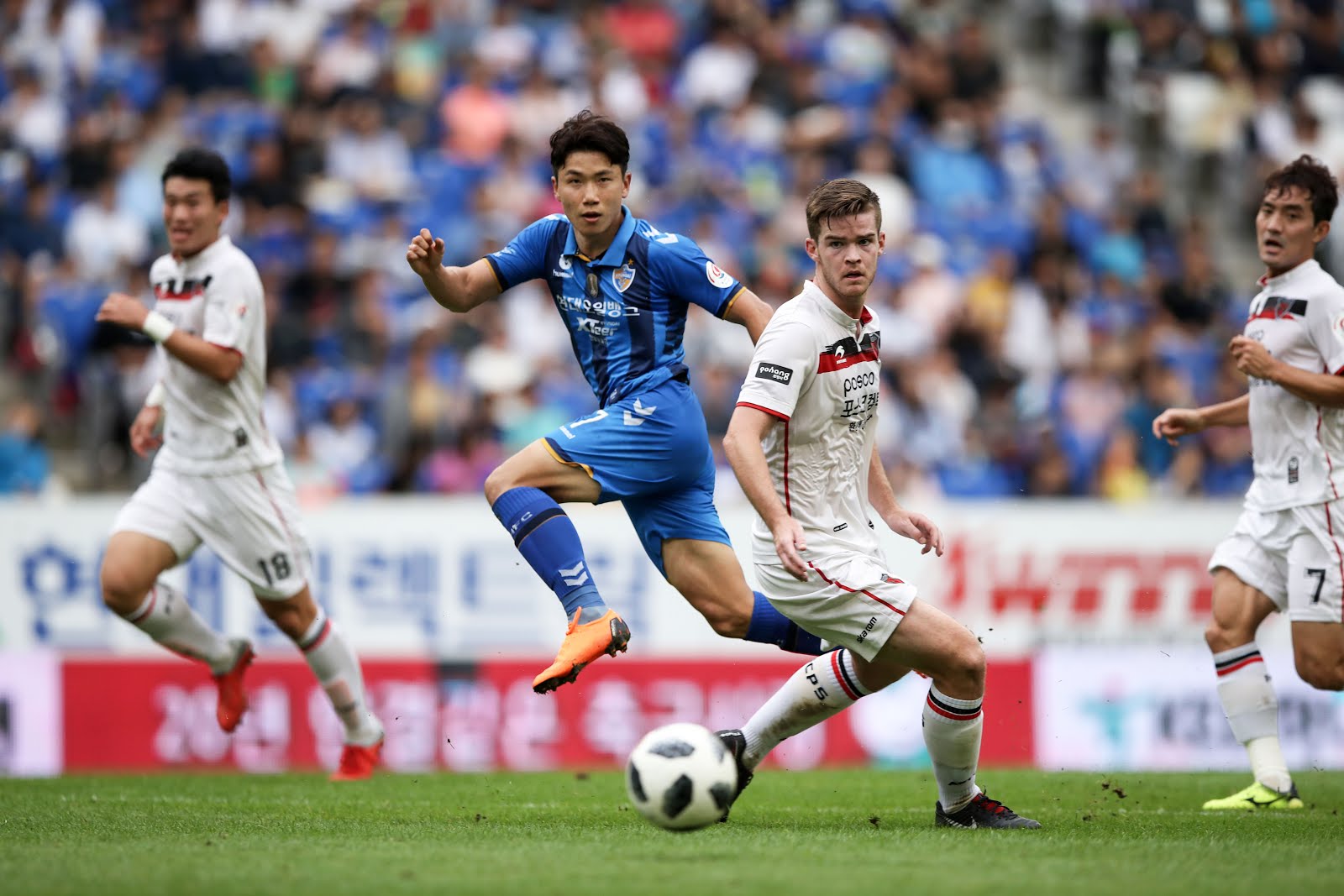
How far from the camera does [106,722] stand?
496 inches

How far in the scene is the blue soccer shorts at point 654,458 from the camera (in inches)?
304

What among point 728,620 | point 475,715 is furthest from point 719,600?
point 475,715

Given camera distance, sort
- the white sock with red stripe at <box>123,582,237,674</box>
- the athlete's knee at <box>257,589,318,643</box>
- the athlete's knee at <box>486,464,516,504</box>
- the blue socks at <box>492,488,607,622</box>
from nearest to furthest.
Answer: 1. the blue socks at <box>492,488,607,622</box>
2. the athlete's knee at <box>486,464,516,504</box>
3. the white sock with red stripe at <box>123,582,237,674</box>
4. the athlete's knee at <box>257,589,318,643</box>

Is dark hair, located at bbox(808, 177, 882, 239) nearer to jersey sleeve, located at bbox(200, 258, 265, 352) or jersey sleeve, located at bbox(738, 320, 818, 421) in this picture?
jersey sleeve, located at bbox(738, 320, 818, 421)

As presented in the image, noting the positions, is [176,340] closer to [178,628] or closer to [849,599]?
[178,628]

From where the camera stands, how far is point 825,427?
7.23m

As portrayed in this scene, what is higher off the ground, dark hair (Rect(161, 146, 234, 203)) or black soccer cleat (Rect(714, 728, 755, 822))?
dark hair (Rect(161, 146, 234, 203))

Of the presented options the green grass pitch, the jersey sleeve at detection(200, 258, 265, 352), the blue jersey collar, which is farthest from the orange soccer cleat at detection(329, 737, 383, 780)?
the blue jersey collar

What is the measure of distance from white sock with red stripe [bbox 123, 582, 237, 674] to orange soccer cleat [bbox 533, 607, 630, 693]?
295cm

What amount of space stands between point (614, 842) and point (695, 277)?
8.44 feet

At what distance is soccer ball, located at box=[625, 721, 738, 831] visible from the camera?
6699mm

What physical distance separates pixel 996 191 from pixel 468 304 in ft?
38.4

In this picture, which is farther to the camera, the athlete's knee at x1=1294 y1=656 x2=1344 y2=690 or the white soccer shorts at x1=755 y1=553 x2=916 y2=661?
the athlete's knee at x1=1294 y1=656 x2=1344 y2=690

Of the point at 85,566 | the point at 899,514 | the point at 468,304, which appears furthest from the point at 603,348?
the point at 85,566
